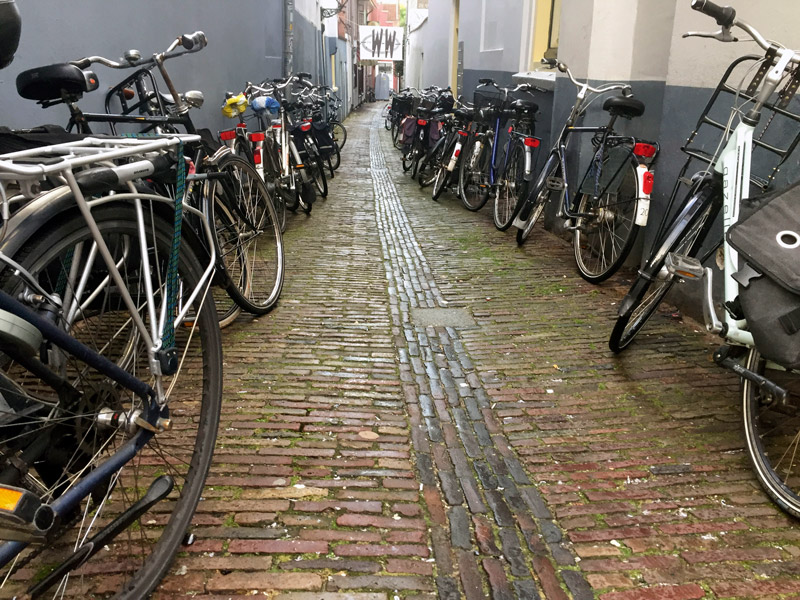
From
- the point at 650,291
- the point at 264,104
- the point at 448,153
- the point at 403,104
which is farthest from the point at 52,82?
the point at 403,104

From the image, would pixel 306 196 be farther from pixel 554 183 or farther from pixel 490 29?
pixel 490 29

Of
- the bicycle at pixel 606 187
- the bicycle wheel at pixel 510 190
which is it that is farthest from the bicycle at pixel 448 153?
the bicycle at pixel 606 187

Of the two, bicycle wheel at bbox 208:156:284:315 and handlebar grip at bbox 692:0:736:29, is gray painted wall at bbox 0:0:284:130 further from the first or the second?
handlebar grip at bbox 692:0:736:29

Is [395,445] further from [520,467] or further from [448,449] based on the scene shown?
[520,467]

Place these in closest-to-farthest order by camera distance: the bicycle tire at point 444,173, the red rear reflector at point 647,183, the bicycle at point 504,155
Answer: the red rear reflector at point 647,183 → the bicycle at point 504,155 → the bicycle tire at point 444,173

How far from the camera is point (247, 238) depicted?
4039mm

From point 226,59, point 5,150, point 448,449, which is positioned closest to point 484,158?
point 226,59

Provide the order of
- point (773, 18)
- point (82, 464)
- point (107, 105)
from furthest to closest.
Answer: point (107, 105)
point (773, 18)
point (82, 464)

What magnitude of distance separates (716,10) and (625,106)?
1.99 meters

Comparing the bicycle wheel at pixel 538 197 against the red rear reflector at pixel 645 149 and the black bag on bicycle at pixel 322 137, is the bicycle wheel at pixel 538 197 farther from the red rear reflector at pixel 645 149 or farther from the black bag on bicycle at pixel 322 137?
the black bag on bicycle at pixel 322 137

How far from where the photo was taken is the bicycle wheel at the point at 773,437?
2.38m

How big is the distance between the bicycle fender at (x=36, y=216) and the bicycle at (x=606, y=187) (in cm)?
386

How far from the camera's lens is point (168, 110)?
15.2 feet

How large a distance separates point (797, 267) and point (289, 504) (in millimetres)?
2039
